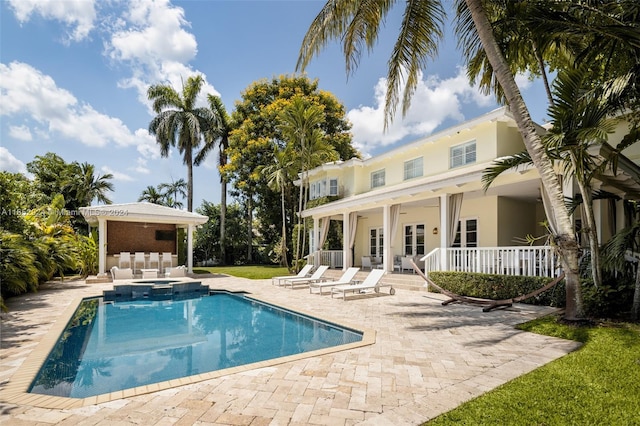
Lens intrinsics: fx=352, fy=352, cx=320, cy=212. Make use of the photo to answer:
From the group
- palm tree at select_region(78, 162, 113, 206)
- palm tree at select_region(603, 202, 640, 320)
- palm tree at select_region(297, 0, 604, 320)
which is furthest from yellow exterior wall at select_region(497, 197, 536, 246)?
palm tree at select_region(78, 162, 113, 206)

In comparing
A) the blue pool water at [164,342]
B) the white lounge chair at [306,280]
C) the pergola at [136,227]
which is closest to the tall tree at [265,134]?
the pergola at [136,227]

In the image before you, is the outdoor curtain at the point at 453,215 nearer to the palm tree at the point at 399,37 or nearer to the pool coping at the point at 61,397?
the palm tree at the point at 399,37

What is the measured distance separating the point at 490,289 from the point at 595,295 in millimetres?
3076

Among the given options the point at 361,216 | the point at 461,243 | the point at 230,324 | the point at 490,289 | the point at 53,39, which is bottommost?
the point at 230,324

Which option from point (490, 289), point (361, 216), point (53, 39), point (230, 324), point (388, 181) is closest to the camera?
point (230, 324)

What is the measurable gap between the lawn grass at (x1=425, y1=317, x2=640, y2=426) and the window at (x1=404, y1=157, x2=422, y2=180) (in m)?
12.8

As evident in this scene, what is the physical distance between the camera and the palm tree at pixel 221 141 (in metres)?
30.6

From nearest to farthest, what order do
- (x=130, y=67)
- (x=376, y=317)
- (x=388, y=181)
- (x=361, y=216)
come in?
(x=376, y=317), (x=130, y=67), (x=388, y=181), (x=361, y=216)

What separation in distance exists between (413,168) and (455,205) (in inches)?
222

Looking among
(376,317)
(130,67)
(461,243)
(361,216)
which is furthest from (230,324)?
(361,216)

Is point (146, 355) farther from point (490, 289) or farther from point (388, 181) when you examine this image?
point (388, 181)

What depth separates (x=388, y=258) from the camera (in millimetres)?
15742

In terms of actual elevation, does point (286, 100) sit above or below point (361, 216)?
above

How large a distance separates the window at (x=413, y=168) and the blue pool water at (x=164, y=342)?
34.8 feet
